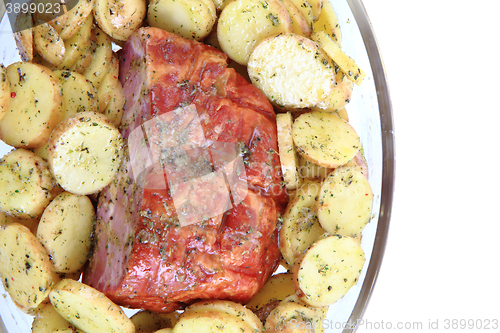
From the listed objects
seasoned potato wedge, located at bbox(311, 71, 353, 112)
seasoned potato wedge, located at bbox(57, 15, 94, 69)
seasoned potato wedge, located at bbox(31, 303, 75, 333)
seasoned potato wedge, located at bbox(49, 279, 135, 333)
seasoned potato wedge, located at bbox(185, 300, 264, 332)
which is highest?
seasoned potato wedge, located at bbox(57, 15, 94, 69)

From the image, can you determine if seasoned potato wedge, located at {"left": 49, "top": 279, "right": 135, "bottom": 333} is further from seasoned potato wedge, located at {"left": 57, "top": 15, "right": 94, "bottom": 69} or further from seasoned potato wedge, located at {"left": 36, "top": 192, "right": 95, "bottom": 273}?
seasoned potato wedge, located at {"left": 57, "top": 15, "right": 94, "bottom": 69}

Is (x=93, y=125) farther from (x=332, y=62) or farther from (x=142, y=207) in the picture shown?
(x=332, y=62)

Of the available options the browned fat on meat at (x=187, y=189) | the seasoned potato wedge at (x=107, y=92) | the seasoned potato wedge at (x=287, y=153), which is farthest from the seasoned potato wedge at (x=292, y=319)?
the seasoned potato wedge at (x=107, y=92)

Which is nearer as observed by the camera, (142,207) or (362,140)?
(142,207)

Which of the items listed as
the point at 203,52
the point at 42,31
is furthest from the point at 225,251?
the point at 42,31

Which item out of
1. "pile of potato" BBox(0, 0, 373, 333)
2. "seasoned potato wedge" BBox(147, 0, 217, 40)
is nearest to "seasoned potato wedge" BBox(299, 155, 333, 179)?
"pile of potato" BBox(0, 0, 373, 333)

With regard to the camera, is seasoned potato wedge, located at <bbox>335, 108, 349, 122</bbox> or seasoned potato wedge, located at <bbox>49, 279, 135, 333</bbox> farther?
seasoned potato wedge, located at <bbox>335, 108, 349, 122</bbox>

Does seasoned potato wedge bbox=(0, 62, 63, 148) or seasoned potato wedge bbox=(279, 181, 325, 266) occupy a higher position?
seasoned potato wedge bbox=(0, 62, 63, 148)
